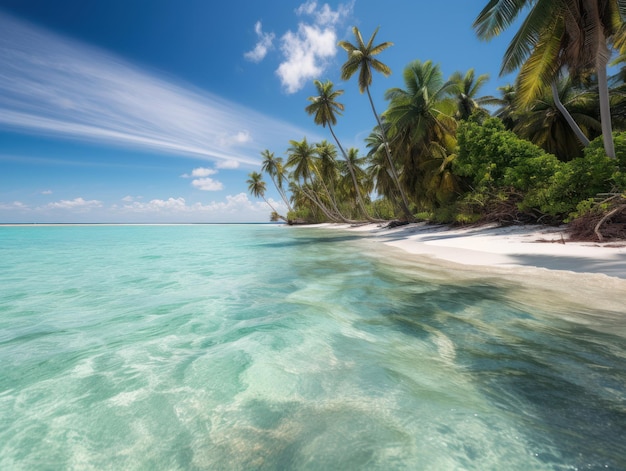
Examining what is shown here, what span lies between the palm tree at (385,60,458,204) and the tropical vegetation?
0.25ft

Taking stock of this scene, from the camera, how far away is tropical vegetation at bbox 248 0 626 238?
31.3ft

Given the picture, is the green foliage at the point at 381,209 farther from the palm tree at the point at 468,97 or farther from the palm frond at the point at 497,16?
the palm frond at the point at 497,16

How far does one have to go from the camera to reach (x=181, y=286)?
21.6ft

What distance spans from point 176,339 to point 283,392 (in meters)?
1.91

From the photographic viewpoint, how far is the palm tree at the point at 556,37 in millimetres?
9305

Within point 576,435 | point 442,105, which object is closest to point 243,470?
point 576,435

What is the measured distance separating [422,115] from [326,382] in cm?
2239

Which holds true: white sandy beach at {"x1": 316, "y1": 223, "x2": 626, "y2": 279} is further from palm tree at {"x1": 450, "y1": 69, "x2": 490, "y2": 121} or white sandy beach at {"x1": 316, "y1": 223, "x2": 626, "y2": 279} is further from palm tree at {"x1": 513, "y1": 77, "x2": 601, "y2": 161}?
palm tree at {"x1": 450, "y1": 69, "x2": 490, "y2": 121}

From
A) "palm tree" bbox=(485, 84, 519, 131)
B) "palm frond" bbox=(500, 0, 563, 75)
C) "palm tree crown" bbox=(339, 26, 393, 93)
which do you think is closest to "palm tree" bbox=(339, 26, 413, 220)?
"palm tree crown" bbox=(339, 26, 393, 93)

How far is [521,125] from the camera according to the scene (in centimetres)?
1962

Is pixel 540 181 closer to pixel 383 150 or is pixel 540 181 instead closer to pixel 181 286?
pixel 181 286

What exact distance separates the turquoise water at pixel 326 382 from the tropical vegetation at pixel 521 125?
7720mm

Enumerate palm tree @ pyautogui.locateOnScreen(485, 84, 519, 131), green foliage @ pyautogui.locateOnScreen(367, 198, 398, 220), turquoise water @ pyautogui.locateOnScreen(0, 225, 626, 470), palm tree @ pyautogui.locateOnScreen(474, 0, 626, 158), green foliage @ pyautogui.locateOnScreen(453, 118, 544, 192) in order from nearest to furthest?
1. turquoise water @ pyautogui.locateOnScreen(0, 225, 626, 470)
2. palm tree @ pyautogui.locateOnScreen(474, 0, 626, 158)
3. green foliage @ pyautogui.locateOnScreen(453, 118, 544, 192)
4. palm tree @ pyautogui.locateOnScreen(485, 84, 519, 131)
5. green foliage @ pyautogui.locateOnScreen(367, 198, 398, 220)

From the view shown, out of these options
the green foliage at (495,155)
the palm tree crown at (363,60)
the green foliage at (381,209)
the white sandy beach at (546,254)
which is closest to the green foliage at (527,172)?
the green foliage at (495,155)
